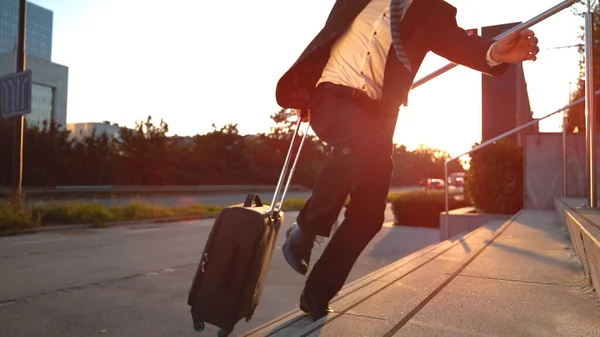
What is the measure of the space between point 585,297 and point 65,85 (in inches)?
2147

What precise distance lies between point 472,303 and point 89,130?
1337 inches

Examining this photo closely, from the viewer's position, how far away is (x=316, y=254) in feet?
21.9

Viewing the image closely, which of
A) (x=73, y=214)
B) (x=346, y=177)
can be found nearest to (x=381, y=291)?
(x=346, y=177)

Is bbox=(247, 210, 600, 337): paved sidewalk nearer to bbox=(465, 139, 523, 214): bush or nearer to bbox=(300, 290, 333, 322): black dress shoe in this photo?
bbox=(300, 290, 333, 322): black dress shoe

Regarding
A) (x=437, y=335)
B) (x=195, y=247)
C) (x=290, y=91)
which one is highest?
(x=290, y=91)

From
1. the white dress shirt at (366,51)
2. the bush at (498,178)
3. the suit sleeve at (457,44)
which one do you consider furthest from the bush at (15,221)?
the suit sleeve at (457,44)

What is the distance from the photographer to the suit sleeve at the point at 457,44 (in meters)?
1.88

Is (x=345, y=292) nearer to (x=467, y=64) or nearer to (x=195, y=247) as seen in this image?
(x=467, y=64)

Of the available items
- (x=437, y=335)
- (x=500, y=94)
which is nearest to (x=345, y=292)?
(x=437, y=335)

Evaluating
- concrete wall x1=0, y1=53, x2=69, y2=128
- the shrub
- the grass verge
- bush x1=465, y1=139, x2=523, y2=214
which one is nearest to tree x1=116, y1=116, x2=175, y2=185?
concrete wall x1=0, y1=53, x2=69, y2=128

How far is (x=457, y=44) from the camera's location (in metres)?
1.94

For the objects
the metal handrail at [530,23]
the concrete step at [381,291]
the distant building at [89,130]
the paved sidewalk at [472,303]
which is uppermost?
the distant building at [89,130]

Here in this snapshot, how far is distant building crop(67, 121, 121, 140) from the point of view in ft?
99.0

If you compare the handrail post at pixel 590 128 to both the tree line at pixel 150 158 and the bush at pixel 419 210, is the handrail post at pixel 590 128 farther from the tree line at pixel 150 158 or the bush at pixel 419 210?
the tree line at pixel 150 158
